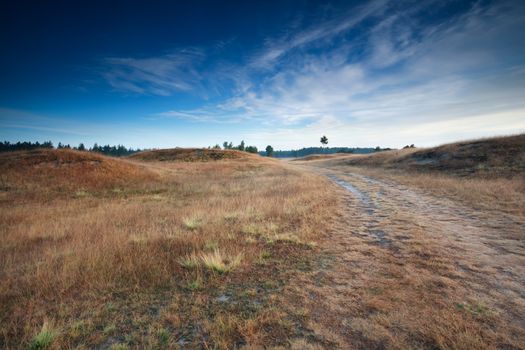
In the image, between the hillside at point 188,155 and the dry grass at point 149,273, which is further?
the hillside at point 188,155

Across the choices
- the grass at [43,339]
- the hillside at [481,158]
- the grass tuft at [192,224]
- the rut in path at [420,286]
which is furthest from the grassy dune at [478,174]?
the grass at [43,339]

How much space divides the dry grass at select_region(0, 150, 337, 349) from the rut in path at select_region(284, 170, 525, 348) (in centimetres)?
79

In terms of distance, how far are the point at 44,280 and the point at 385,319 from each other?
20.1 feet

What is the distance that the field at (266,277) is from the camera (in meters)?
3.16

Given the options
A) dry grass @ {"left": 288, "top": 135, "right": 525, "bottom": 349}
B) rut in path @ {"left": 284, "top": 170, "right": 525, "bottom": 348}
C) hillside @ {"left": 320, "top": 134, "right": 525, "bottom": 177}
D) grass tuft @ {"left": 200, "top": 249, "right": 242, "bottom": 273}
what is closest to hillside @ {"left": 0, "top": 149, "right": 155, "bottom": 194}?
grass tuft @ {"left": 200, "top": 249, "right": 242, "bottom": 273}

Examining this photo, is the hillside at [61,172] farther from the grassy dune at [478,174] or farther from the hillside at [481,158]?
the hillside at [481,158]

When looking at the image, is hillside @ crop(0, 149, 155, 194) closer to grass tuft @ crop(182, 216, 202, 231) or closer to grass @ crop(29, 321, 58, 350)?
grass tuft @ crop(182, 216, 202, 231)

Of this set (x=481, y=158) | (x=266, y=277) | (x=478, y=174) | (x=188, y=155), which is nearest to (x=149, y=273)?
(x=266, y=277)

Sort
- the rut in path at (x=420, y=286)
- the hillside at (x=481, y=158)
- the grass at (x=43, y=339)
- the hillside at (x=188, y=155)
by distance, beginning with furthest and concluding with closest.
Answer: the hillside at (x=188, y=155) < the hillside at (x=481, y=158) < the rut in path at (x=420, y=286) < the grass at (x=43, y=339)

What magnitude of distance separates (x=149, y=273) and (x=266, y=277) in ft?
8.11

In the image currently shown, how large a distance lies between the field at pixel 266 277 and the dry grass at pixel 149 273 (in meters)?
0.03

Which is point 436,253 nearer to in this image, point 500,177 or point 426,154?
point 500,177

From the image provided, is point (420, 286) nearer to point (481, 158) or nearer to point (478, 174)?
point (478, 174)

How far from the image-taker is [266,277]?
4746 millimetres
